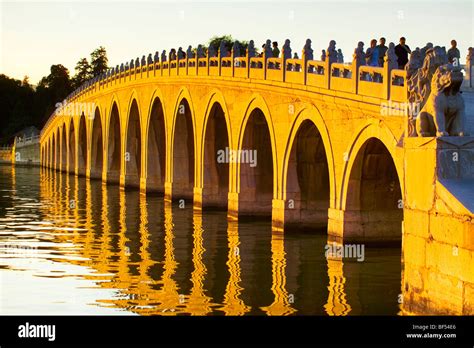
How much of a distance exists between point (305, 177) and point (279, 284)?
1040 cm

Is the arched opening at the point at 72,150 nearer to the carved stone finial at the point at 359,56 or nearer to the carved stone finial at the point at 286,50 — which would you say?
the carved stone finial at the point at 286,50

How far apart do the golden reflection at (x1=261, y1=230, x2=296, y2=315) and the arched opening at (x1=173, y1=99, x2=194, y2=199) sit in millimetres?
14707

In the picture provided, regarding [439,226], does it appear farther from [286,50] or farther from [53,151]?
[53,151]

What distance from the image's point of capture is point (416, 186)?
51.5 ft

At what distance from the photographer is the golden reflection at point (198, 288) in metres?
16.2

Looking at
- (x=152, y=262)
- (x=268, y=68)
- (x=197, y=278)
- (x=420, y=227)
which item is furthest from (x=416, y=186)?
(x=268, y=68)

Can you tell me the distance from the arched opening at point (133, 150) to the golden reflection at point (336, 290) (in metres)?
29.4

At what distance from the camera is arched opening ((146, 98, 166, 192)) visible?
152 feet

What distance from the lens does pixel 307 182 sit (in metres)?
29.2

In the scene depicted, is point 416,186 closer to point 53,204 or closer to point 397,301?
point 397,301

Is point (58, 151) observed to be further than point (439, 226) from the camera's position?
Yes

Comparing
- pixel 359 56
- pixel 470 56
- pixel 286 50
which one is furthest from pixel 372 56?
pixel 470 56

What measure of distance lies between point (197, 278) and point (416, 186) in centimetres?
602
